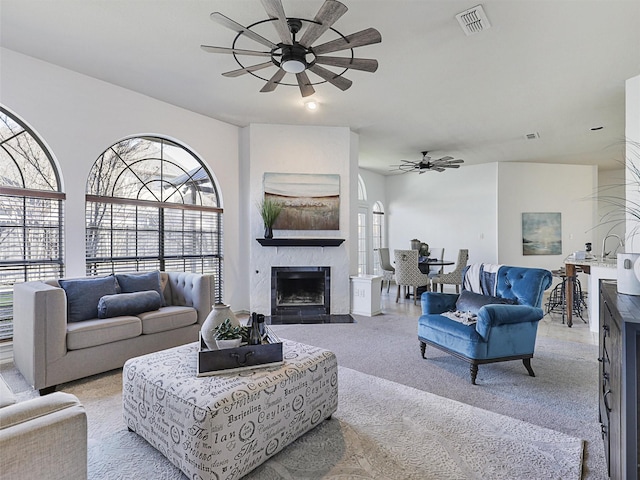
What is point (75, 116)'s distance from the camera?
3615 millimetres

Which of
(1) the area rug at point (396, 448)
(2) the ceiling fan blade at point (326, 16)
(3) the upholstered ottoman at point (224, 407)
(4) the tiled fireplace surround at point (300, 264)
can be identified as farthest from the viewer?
(4) the tiled fireplace surround at point (300, 264)

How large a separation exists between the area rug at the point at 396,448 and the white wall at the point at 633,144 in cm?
270

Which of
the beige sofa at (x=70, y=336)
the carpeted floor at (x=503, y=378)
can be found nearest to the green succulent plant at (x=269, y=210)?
the carpeted floor at (x=503, y=378)

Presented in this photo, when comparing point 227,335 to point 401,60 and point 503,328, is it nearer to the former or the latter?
point 503,328

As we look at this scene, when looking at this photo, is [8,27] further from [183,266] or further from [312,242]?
[312,242]

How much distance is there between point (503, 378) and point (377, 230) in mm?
6329

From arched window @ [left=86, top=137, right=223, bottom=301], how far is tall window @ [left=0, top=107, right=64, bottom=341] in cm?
34

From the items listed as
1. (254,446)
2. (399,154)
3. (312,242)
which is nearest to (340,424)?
(254,446)

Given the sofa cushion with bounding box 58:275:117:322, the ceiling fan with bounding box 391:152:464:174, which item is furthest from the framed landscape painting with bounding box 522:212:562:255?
the sofa cushion with bounding box 58:275:117:322

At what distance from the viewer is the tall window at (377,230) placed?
8.84 metres

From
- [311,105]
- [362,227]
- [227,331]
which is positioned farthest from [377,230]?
[227,331]

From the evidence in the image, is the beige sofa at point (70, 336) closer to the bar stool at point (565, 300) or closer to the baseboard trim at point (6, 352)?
the baseboard trim at point (6, 352)

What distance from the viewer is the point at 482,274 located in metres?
3.42

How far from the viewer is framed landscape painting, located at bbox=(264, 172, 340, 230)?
5184 mm
